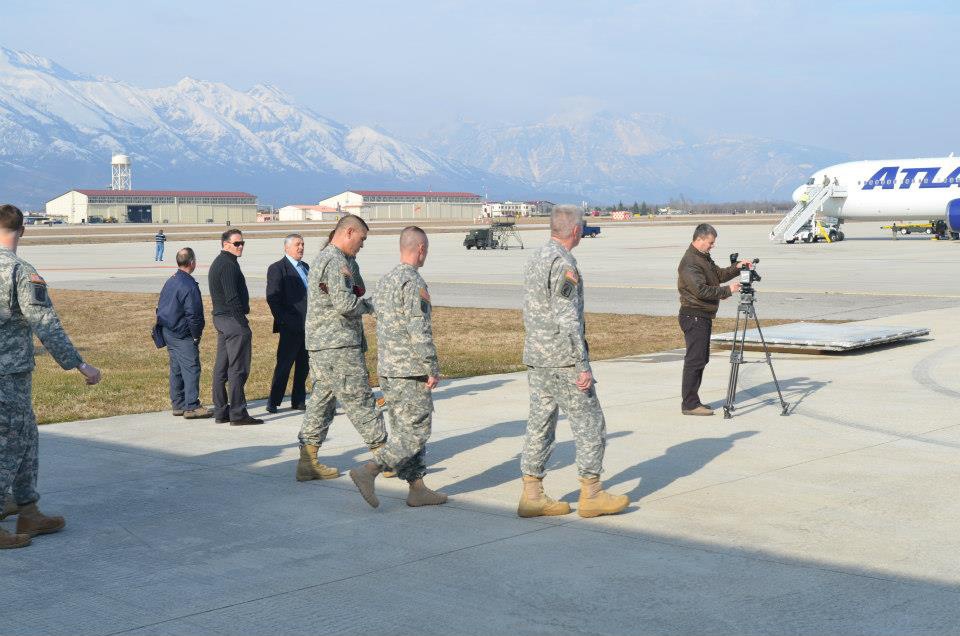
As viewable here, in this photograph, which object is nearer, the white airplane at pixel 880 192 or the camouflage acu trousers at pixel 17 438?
the camouflage acu trousers at pixel 17 438

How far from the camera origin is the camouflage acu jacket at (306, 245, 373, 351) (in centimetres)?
880

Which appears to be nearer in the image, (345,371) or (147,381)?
(345,371)

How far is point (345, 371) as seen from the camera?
8.86 m

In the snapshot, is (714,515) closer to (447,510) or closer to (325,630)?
(447,510)

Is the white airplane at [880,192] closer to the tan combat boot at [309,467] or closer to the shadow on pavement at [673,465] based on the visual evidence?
the shadow on pavement at [673,465]

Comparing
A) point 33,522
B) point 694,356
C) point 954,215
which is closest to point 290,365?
point 694,356

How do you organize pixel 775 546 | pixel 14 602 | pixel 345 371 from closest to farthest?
1. pixel 14 602
2. pixel 775 546
3. pixel 345 371

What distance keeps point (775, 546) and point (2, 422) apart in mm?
5224

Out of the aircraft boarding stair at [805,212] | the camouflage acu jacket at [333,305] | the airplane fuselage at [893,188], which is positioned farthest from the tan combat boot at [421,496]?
the aircraft boarding stair at [805,212]

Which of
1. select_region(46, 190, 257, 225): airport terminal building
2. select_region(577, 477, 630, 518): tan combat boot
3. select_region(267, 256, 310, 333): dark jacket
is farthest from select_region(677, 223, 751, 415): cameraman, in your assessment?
select_region(46, 190, 257, 225): airport terminal building

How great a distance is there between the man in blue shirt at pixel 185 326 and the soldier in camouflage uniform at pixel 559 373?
18.6 ft

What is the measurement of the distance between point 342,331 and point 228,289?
3625 millimetres

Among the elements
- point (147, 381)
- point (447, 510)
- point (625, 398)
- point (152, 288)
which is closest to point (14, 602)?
point (447, 510)

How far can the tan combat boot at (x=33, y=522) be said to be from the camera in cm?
771
